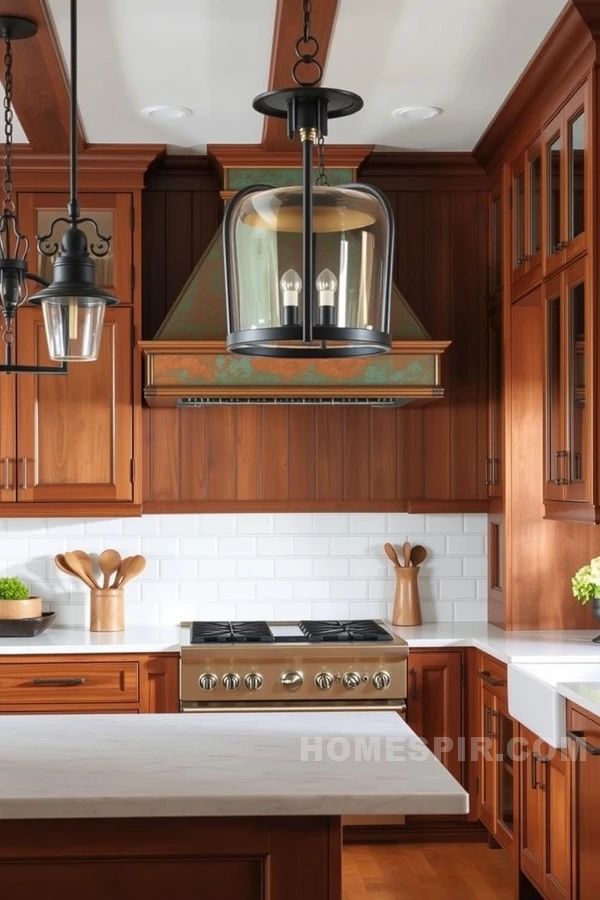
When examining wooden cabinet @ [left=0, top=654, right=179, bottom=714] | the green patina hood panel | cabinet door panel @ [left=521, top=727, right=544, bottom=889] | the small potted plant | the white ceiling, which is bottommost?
cabinet door panel @ [left=521, top=727, right=544, bottom=889]

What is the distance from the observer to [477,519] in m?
5.00

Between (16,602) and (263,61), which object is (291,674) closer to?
(16,602)

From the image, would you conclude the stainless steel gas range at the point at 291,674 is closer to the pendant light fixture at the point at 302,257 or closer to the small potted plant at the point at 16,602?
the small potted plant at the point at 16,602

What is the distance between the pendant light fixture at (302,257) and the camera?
1.73 metres

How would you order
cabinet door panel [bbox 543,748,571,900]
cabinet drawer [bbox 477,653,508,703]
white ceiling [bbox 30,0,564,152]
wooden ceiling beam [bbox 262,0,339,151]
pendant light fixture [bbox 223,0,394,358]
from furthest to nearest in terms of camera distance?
1. cabinet drawer [bbox 477,653,508,703]
2. cabinet door panel [bbox 543,748,571,900]
3. white ceiling [bbox 30,0,564,152]
4. wooden ceiling beam [bbox 262,0,339,151]
5. pendant light fixture [bbox 223,0,394,358]

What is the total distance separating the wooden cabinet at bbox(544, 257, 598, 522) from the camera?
11.4 ft

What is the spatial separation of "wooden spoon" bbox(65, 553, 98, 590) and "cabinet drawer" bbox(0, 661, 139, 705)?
0.50 meters

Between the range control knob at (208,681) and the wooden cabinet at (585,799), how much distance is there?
58.0 inches

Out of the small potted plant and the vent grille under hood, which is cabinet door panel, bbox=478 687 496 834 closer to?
the vent grille under hood

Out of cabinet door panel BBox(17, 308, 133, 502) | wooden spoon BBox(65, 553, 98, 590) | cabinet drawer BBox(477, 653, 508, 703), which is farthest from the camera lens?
wooden spoon BBox(65, 553, 98, 590)

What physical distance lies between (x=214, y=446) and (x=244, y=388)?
1.91 ft

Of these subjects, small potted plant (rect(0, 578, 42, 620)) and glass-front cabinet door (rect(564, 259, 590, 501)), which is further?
small potted plant (rect(0, 578, 42, 620))

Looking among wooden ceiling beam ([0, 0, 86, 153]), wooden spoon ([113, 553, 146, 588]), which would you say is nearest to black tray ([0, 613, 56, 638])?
wooden spoon ([113, 553, 146, 588])

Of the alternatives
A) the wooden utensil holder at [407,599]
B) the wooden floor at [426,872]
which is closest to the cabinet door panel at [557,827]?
the wooden floor at [426,872]
